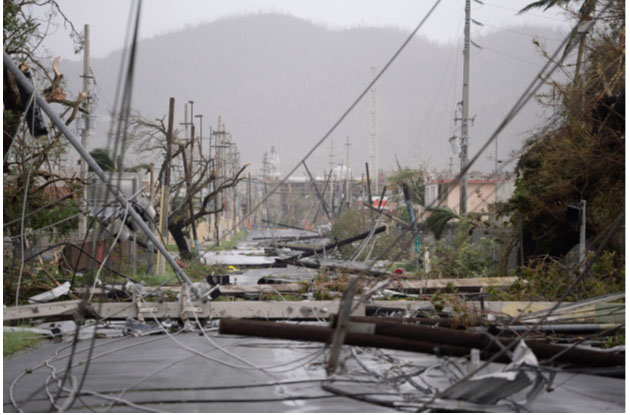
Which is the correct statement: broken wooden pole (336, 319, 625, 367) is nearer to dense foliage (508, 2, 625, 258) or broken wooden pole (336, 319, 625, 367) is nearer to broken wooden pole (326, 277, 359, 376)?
broken wooden pole (326, 277, 359, 376)

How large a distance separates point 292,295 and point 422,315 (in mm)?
3268

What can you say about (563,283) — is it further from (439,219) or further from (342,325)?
(439,219)

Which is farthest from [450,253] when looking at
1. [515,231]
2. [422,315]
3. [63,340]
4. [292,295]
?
[63,340]

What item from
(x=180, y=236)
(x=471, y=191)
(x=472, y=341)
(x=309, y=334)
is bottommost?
(x=180, y=236)

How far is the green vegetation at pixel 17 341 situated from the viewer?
837 cm

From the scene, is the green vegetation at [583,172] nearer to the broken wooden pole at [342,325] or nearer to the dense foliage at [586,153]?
the dense foliage at [586,153]

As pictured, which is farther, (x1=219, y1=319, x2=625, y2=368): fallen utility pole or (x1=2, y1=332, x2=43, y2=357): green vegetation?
(x1=2, y1=332, x2=43, y2=357): green vegetation

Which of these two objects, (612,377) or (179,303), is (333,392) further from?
(179,303)

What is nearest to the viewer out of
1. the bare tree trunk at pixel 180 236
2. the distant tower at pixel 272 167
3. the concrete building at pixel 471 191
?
the bare tree trunk at pixel 180 236

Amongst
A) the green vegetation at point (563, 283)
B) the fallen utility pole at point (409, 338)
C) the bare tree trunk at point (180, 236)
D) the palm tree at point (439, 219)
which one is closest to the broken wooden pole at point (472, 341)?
the fallen utility pole at point (409, 338)

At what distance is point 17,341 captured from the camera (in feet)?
Answer: 28.6

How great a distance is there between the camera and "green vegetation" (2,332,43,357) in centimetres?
837

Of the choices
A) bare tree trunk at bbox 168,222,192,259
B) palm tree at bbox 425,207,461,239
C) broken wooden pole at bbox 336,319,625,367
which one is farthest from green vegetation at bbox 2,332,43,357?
bare tree trunk at bbox 168,222,192,259

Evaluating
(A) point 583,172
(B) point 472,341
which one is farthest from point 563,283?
(B) point 472,341
